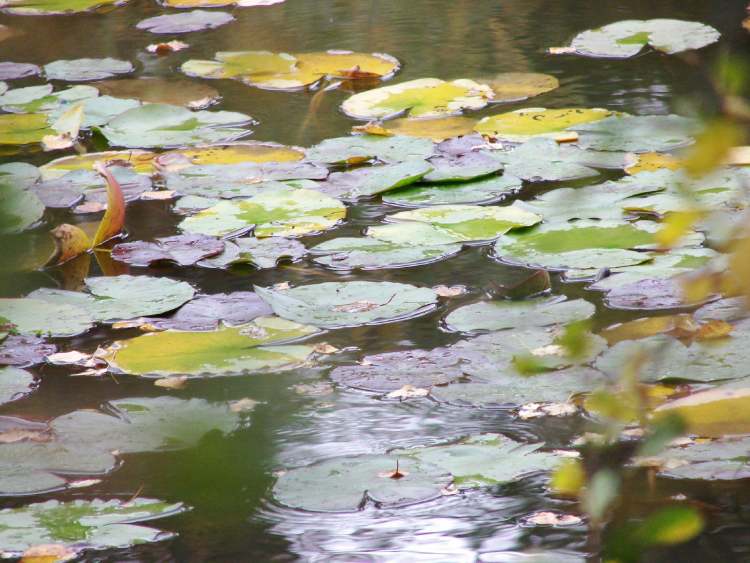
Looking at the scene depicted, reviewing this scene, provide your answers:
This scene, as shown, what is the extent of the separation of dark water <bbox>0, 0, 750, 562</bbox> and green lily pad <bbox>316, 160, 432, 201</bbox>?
65mm

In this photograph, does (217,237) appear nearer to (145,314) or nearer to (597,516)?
(145,314)

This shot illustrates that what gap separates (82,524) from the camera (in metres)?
1.45

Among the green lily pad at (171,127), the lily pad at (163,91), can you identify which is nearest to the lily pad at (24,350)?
the green lily pad at (171,127)

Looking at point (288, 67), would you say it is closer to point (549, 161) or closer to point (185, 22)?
point (185, 22)

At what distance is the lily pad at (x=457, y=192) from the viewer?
8.78 ft

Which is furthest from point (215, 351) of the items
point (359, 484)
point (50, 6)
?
point (50, 6)

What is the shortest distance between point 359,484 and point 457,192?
1.29 m

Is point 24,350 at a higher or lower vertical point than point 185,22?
lower

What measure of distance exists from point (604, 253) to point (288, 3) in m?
2.76

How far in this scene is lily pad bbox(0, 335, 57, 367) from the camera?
A: 2021 millimetres

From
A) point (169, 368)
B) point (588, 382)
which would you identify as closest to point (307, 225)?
point (169, 368)

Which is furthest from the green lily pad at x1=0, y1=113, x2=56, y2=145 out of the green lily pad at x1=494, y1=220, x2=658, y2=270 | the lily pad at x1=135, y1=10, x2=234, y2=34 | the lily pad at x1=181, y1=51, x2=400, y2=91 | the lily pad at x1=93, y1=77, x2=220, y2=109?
the green lily pad at x1=494, y1=220, x2=658, y2=270

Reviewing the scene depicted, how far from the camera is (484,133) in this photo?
3.06m

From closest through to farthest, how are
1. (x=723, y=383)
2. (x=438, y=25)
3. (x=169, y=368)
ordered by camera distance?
(x=723, y=383), (x=169, y=368), (x=438, y=25)
